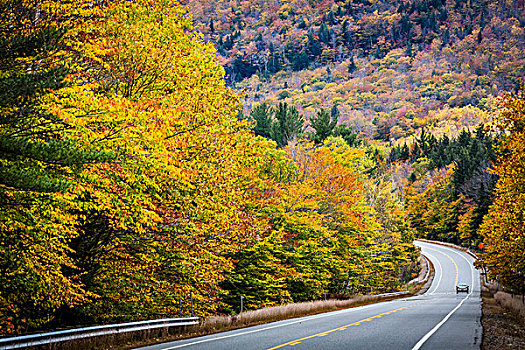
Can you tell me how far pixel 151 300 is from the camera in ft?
56.1

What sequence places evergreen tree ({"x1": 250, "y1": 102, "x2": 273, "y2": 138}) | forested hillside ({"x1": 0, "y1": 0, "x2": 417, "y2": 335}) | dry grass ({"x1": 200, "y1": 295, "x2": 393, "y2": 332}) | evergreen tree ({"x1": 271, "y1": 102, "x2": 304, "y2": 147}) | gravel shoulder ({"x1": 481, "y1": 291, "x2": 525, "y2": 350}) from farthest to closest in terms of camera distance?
evergreen tree ({"x1": 250, "y1": 102, "x2": 273, "y2": 138}), evergreen tree ({"x1": 271, "y1": 102, "x2": 304, "y2": 147}), dry grass ({"x1": 200, "y1": 295, "x2": 393, "y2": 332}), gravel shoulder ({"x1": 481, "y1": 291, "x2": 525, "y2": 350}), forested hillside ({"x1": 0, "y1": 0, "x2": 417, "y2": 335})

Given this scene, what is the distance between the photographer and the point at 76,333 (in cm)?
1271

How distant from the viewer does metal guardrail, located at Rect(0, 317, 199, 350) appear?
10.8 metres

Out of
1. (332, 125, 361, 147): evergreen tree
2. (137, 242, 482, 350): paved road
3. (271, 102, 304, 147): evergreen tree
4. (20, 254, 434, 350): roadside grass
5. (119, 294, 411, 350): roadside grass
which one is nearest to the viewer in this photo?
(137, 242, 482, 350): paved road

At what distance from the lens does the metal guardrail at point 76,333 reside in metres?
10.8

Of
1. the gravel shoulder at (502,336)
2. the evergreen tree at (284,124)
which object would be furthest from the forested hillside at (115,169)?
the evergreen tree at (284,124)

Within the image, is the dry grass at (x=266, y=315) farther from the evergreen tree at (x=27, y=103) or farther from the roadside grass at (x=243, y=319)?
the evergreen tree at (x=27, y=103)

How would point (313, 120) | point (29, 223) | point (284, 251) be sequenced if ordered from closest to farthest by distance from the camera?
point (29, 223)
point (284, 251)
point (313, 120)

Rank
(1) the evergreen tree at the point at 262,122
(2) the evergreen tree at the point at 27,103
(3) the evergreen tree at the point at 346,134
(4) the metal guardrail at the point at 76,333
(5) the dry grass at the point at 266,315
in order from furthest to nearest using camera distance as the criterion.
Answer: (3) the evergreen tree at the point at 346,134, (1) the evergreen tree at the point at 262,122, (5) the dry grass at the point at 266,315, (4) the metal guardrail at the point at 76,333, (2) the evergreen tree at the point at 27,103

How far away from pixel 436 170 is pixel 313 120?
6886cm

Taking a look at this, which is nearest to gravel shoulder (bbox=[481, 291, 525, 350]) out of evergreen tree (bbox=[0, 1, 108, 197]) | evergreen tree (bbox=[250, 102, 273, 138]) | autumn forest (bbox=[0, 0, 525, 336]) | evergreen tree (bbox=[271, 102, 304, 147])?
autumn forest (bbox=[0, 0, 525, 336])

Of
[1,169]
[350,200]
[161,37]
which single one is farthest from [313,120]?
[1,169]

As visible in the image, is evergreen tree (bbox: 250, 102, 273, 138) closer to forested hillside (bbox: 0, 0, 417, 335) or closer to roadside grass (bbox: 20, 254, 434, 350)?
roadside grass (bbox: 20, 254, 434, 350)

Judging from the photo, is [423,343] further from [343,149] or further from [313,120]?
[313,120]
